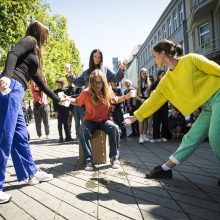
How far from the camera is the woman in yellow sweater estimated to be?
328cm

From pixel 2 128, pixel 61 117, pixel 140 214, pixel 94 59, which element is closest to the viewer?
pixel 140 214

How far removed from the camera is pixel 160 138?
8.20 meters

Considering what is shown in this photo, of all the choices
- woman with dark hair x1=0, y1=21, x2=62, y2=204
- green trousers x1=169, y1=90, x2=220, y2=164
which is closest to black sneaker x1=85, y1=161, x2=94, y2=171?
woman with dark hair x1=0, y1=21, x2=62, y2=204

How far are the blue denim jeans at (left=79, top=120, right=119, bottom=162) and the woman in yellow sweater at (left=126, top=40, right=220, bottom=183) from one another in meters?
0.98

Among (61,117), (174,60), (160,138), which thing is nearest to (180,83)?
(174,60)

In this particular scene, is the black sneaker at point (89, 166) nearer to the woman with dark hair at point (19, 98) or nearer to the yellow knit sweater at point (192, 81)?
the woman with dark hair at point (19, 98)

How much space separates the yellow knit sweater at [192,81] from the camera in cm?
332

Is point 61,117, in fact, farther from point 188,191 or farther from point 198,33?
point 198,33

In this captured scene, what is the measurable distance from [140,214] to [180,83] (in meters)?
1.66

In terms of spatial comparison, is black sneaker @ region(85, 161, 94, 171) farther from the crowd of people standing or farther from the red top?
the red top

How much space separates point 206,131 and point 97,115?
2.03 m

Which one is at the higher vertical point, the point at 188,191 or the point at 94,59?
the point at 94,59

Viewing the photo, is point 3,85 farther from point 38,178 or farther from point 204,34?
point 204,34

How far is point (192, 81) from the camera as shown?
343cm
